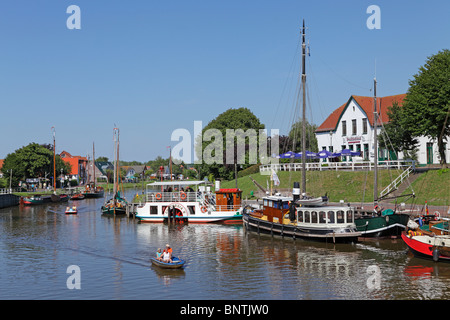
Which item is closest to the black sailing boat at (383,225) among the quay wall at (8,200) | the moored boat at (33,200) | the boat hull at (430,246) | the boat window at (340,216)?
the boat window at (340,216)

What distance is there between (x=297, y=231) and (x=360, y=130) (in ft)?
137

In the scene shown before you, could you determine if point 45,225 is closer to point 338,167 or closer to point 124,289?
point 124,289

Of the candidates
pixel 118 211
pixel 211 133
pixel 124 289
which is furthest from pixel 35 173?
pixel 124 289

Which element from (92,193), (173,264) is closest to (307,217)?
(173,264)

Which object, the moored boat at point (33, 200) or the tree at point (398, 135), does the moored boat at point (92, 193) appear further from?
the tree at point (398, 135)

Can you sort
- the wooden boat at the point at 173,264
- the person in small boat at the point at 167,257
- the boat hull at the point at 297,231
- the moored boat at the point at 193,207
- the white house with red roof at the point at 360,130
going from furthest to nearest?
the white house with red roof at the point at 360,130, the moored boat at the point at 193,207, the boat hull at the point at 297,231, the person in small boat at the point at 167,257, the wooden boat at the point at 173,264

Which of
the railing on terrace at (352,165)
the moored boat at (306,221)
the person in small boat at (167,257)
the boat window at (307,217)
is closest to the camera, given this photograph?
the person in small boat at (167,257)

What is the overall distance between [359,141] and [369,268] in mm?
48991

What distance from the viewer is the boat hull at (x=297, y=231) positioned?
3753 centimetres

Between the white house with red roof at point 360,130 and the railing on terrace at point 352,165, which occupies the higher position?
the white house with red roof at point 360,130

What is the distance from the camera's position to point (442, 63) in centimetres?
5819

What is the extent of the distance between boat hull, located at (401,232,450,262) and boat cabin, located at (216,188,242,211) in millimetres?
24113

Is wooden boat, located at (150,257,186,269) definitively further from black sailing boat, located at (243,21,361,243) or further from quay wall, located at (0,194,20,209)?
quay wall, located at (0,194,20,209)

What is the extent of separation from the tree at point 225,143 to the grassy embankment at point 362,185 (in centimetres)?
2803
